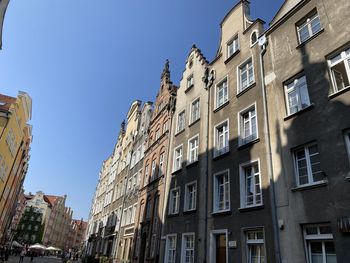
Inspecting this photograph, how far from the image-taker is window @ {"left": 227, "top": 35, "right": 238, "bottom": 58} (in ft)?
60.5

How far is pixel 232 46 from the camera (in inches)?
744

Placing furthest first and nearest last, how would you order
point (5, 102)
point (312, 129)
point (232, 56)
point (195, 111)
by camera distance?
point (5, 102), point (195, 111), point (232, 56), point (312, 129)

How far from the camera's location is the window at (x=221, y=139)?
16312 millimetres

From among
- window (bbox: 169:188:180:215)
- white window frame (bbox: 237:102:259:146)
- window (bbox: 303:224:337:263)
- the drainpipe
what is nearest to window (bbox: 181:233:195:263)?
window (bbox: 169:188:180:215)

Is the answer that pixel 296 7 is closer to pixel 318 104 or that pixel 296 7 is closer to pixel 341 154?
pixel 318 104

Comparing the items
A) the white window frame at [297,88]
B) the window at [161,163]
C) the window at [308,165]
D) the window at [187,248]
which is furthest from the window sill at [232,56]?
the window at [187,248]

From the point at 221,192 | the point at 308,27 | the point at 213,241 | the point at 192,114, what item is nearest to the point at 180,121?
the point at 192,114

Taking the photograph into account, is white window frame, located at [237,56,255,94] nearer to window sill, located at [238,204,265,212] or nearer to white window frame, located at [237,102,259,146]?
white window frame, located at [237,102,259,146]

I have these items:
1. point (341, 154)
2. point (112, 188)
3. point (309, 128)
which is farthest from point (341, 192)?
point (112, 188)

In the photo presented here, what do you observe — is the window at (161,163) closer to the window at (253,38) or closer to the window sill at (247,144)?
the window sill at (247,144)

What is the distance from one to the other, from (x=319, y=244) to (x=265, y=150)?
442 cm

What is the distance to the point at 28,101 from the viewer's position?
1515 inches

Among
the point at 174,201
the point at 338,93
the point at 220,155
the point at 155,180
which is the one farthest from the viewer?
the point at 155,180

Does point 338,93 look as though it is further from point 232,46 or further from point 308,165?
point 232,46
